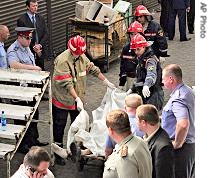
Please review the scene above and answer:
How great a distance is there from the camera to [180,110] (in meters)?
5.89

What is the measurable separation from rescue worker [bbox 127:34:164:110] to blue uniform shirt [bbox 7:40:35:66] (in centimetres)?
165

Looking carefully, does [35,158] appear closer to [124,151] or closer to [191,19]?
[124,151]

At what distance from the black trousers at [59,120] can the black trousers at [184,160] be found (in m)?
2.42

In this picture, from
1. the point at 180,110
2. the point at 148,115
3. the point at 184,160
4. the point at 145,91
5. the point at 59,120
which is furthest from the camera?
the point at 59,120

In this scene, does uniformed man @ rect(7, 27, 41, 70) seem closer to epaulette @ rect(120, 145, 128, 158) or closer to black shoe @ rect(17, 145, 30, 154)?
black shoe @ rect(17, 145, 30, 154)

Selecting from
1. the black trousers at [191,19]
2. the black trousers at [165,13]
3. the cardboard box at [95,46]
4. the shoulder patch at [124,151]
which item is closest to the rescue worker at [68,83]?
the shoulder patch at [124,151]

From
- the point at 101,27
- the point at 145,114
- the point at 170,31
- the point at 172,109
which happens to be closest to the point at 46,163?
the point at 145,114

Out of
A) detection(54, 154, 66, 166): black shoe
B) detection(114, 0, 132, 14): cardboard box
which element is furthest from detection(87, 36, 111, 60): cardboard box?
detection(54, 154, 66, 166): black shoe

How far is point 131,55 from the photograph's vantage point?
907 cm

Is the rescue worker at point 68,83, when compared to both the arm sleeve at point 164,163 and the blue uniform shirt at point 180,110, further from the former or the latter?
the arm sleeve at point 164,163

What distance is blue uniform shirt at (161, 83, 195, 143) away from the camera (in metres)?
5.91

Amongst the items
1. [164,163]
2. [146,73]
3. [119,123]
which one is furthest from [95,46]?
[119,123]

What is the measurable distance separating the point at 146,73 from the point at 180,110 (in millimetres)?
2432

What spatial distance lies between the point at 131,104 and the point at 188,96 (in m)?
0.64
